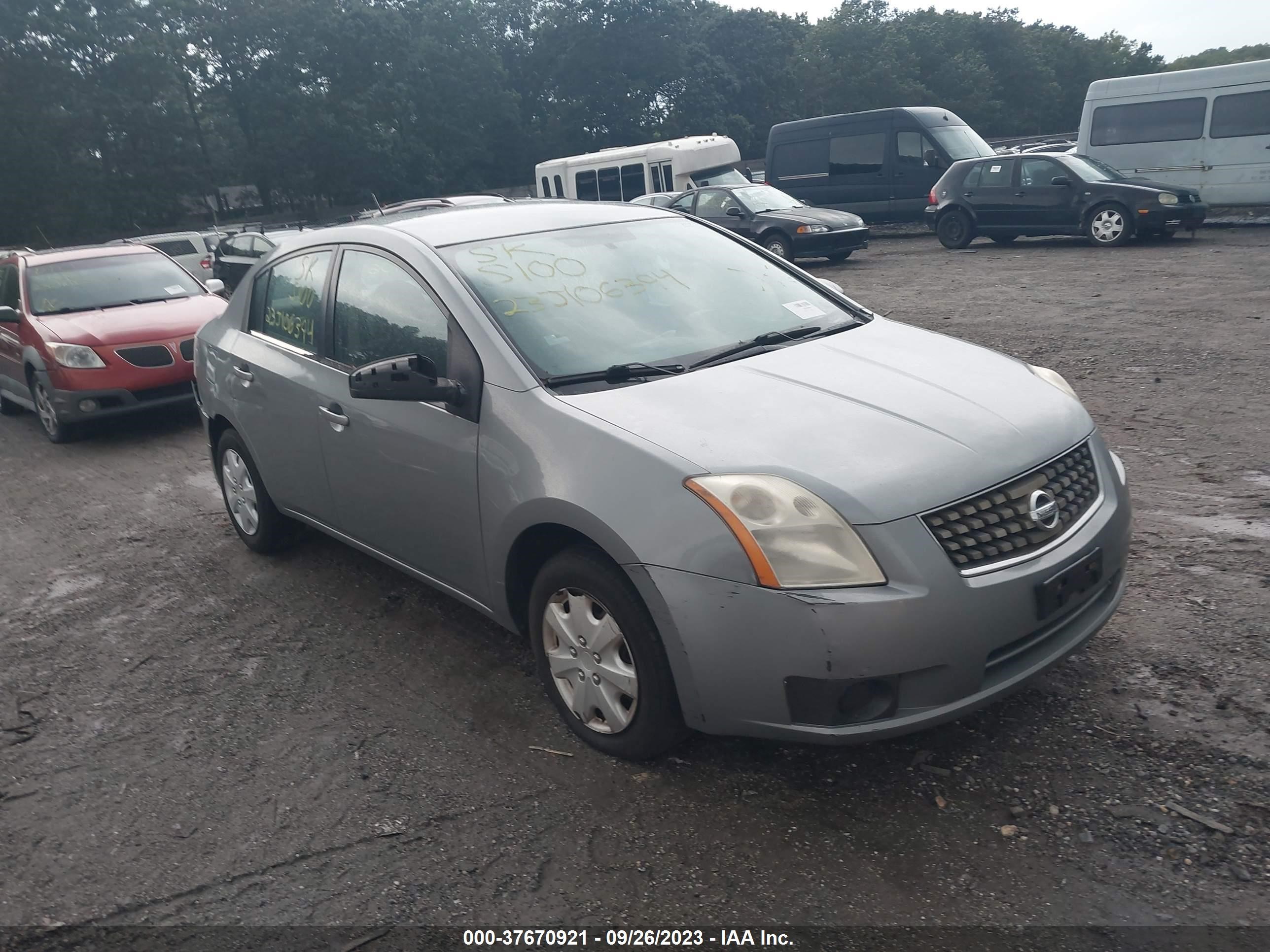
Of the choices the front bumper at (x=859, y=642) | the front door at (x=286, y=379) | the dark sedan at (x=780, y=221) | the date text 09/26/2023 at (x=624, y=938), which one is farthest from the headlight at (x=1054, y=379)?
the dark sedan at (x=780, y=221)

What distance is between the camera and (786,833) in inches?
115

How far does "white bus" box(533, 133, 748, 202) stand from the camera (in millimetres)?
23391

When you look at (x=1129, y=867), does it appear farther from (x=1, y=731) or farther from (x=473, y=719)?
(x=1, y=731)

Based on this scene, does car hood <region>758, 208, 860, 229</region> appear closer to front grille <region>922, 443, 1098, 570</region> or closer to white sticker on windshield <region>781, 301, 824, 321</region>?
white sticker on windshield <region>781, 301, 824, 321</region>

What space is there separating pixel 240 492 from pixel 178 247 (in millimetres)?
17611

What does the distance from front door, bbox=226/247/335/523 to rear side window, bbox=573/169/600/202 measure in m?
21.0

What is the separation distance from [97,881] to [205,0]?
179 ft

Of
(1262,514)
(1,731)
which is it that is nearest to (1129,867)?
(1262,514)

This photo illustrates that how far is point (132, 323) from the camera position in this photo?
9.02 meters

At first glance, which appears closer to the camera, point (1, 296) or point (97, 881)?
point (97, 881)

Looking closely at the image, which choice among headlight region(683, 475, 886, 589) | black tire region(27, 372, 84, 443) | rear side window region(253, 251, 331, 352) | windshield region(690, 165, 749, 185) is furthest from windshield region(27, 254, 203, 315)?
windshield region(690, 165, 749, 185)

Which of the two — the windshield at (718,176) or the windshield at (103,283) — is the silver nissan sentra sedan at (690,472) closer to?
the windshield at (103,283)

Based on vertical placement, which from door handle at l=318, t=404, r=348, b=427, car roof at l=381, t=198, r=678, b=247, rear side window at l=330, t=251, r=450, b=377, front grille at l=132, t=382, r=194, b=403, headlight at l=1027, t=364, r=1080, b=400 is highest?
car roof at l=381, t=198, r=678, b=247

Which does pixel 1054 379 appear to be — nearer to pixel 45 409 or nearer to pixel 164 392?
pixel 164 392
